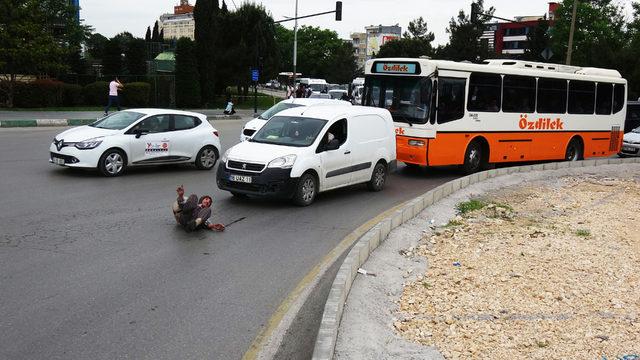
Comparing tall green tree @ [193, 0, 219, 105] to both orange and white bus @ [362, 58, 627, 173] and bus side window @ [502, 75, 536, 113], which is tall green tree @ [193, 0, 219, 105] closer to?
orange and white bus @ [362, 58, 627, 173]

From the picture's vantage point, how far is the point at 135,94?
121 ft

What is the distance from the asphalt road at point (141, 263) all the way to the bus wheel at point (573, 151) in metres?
8.20

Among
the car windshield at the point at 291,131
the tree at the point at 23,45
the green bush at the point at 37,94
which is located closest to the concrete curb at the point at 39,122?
the tree at the point at 23,45

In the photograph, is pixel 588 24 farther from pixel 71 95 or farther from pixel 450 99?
pixel 450 99

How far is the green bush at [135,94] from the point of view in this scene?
119 feet

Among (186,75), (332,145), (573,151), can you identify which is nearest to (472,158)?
(573,151)

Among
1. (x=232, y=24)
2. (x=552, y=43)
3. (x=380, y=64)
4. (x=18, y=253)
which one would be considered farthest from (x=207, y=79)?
(x=552, y=43)

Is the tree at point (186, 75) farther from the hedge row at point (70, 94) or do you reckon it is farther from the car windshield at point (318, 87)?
the car windshield at point (318, 87)

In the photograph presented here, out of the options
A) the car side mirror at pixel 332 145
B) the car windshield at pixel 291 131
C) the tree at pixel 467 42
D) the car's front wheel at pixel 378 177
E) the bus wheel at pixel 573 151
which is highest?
the tree at pixel 467 42

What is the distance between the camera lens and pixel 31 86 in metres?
32.7

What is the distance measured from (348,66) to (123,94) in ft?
223

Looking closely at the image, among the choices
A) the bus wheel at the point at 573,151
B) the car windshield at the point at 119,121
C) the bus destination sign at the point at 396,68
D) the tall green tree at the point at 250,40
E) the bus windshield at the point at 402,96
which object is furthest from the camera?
the tall green tree at the point at 250,40

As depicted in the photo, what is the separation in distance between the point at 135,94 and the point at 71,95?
350cm

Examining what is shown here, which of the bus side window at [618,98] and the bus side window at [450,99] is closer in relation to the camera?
the bus side window at [450,99]
